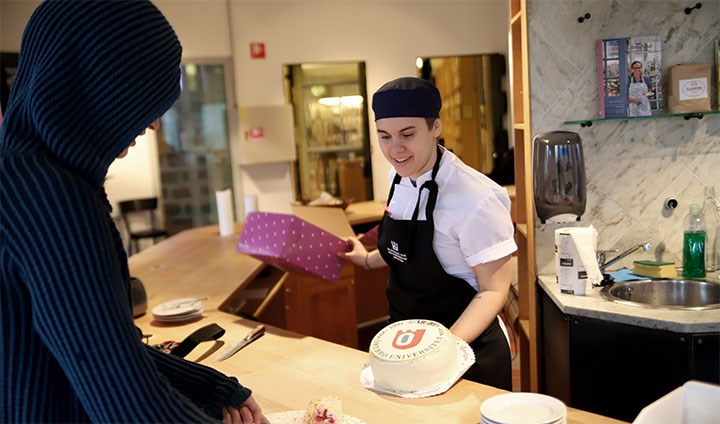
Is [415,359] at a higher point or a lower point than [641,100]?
lower

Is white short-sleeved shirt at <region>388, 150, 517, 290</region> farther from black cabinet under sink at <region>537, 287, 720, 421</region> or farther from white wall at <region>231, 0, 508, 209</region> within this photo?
white wall at <region>231, 0, 508, 209</region>

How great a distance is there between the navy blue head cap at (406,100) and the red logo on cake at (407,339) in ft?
2.37

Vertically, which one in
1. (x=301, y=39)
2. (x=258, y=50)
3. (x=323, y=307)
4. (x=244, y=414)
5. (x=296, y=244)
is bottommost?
(x=323, y=307)

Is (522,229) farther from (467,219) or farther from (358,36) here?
(358,36)

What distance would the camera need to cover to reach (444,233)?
7.23 feet

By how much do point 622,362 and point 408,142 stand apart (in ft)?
3.80

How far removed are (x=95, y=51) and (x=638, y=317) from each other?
202cm

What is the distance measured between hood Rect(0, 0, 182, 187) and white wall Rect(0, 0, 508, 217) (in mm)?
6749

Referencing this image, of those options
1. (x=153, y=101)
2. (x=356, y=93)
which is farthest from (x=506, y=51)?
(x=153, y=101)

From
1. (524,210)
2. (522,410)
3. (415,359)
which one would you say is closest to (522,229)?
(524,210)

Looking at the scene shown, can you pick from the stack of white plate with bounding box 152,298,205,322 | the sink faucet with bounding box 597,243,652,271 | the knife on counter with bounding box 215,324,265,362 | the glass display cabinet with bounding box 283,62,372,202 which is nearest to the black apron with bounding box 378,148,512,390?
the knife on counter with bounding box 215,324,265,362

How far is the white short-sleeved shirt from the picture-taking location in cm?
211

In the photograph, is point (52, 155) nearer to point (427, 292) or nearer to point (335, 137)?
point (427, 292)

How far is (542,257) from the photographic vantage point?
9.86ft
